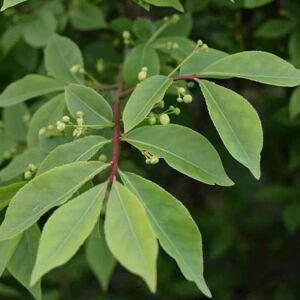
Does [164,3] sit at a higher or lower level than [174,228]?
higher

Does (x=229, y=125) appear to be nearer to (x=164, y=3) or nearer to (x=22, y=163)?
(x=164, y=3)

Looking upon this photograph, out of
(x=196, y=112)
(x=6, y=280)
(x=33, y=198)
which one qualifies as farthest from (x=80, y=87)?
(x=196, y=112)

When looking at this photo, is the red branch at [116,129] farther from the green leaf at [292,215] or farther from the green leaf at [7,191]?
the green leaf at [292,215]

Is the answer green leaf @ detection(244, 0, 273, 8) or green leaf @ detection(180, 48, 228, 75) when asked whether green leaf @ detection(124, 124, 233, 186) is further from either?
green leaf @ detection(244, 0, 273, 8)

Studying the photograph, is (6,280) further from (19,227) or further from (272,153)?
(19,227)

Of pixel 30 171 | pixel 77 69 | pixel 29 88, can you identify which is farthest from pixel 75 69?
pixel 30 171

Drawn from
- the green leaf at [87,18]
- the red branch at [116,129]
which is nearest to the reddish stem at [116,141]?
the red branch at [116,129]
